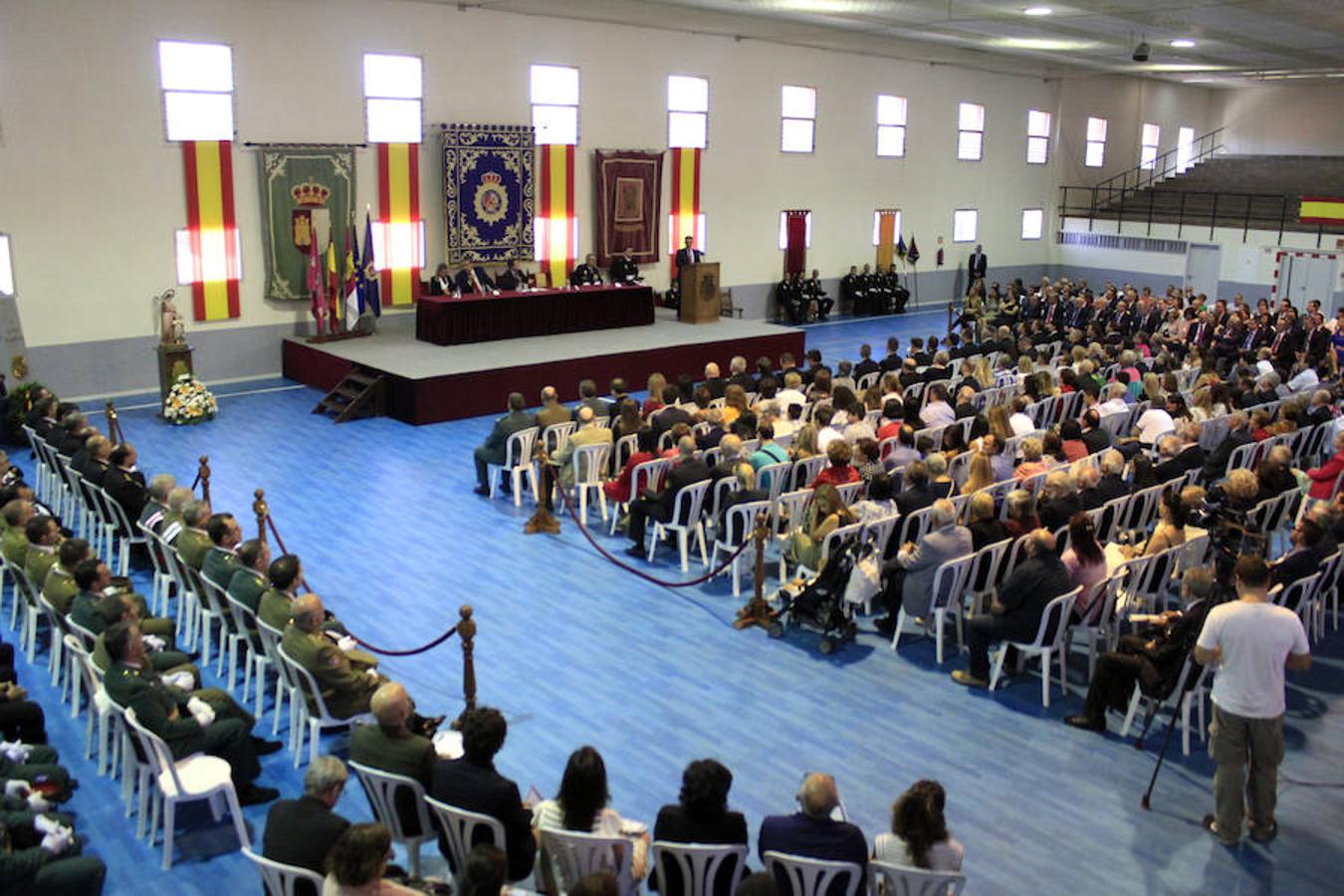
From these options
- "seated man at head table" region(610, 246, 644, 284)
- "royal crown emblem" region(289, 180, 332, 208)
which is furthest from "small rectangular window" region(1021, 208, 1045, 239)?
"royal crown emblem" region(289, 180, 332, 208)

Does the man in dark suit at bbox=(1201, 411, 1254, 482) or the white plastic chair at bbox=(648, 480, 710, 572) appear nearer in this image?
the white plastic chair at bbox=(648, 480, 710, 572)

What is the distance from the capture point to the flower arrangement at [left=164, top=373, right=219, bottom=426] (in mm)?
13227

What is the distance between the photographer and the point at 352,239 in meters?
15.9

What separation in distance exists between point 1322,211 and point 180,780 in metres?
25.5

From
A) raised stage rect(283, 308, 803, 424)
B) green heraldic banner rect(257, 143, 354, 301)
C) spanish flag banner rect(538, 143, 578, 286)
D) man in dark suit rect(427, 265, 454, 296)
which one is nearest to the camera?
raised stage rect(283, 308, 803, 424)

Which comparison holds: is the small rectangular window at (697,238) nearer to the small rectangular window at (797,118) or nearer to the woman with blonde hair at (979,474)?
the small rectangular window at (797,118)

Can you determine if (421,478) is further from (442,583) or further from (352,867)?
(352,867)

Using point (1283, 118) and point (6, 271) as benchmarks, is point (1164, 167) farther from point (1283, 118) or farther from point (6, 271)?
point (6, 271)

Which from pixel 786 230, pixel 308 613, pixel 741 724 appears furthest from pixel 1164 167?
pixel 308 613

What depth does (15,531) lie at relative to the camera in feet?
22.2

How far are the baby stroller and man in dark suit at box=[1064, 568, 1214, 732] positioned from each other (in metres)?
1.57

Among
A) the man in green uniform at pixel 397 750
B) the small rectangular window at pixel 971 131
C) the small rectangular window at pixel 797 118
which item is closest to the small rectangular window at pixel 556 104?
the small rectangular window at pixel 797 118

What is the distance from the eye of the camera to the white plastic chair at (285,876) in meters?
3.85

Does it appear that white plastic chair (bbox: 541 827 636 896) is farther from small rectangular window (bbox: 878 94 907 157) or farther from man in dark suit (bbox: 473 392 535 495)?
small rectangular window (bbox: 878 94 907 157)
